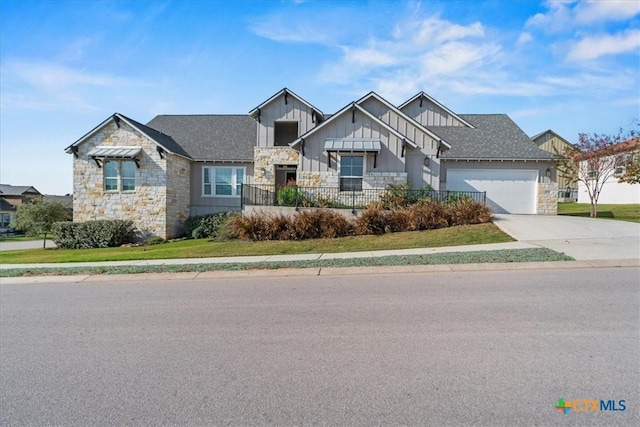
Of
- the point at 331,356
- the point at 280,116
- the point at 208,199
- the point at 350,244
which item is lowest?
the point at 331,356

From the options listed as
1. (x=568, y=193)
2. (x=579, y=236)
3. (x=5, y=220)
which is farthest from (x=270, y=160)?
(x=5, y=220)

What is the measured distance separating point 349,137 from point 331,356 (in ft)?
49.6

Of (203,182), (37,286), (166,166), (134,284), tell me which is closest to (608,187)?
(203,182)

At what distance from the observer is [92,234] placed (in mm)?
18250

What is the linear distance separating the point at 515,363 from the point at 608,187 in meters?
35.0

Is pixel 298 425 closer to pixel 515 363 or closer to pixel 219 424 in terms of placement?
pixel 219 424

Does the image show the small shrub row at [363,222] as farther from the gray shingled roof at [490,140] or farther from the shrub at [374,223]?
the gray shingled roof at [490,140]

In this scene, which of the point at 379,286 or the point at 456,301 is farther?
the point at 379,286

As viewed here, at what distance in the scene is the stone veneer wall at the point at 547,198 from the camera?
19.3 m

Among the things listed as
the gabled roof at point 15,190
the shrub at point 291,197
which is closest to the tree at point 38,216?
the shrub at point 291,197

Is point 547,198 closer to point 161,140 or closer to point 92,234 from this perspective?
point 161,140

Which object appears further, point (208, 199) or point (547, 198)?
point (208, 199)

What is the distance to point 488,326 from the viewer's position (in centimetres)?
498

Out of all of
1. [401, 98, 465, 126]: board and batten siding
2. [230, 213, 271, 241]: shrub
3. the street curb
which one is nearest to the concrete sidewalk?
the street curb
